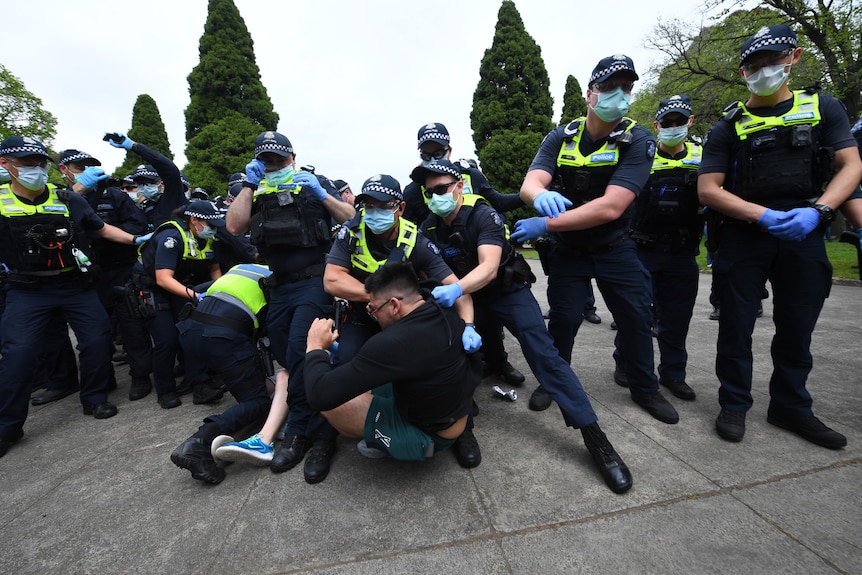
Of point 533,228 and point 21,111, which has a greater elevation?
point 21,111

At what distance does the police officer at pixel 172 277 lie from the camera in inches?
147

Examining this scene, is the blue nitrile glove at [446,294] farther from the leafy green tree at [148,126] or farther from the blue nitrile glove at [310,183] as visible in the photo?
the leafy green tree at [148,126]

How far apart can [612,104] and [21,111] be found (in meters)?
29.4

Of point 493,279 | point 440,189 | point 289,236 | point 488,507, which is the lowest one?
point 488,507

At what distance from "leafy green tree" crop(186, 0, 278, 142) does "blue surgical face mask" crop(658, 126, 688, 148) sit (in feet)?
57.6

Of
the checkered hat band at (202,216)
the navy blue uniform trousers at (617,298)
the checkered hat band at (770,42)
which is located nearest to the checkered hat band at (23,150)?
the checkered hat band at (202,216)

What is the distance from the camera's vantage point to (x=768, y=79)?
7.55 feet

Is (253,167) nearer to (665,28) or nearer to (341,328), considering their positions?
(341,328)

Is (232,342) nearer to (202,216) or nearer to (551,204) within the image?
(202,216)

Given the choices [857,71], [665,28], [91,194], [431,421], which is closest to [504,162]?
[665,28]

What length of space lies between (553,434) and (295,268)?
2.24m

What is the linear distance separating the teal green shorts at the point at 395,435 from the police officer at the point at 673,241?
220 cm

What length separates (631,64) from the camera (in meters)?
2.53

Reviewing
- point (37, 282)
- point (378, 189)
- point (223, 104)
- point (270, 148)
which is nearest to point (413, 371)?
point (378, 189)
